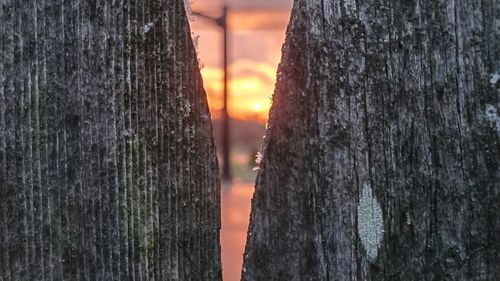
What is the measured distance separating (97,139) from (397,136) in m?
0.45

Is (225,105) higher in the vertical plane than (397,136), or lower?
higher

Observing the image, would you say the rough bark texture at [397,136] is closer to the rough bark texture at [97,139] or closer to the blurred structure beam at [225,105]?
the rough bark texture at [97,139]

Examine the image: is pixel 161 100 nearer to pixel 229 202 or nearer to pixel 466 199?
pixel 466 199

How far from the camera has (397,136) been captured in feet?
3.45

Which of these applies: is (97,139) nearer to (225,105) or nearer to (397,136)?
(397,136)

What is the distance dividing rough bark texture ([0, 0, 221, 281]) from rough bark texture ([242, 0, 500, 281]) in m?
0.18

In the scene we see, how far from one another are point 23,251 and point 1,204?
0.08 meters

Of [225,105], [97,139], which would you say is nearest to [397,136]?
[97,139]

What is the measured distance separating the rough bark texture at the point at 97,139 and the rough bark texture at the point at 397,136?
0.59ft

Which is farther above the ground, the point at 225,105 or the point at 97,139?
the point at 225,105

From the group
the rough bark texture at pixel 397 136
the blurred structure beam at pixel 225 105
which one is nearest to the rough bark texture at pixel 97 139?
A: the rough bark texture at pixel 397 136

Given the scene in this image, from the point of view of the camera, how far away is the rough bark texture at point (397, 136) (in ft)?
3.42

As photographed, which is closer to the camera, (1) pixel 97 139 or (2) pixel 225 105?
(1) pixel 97 139

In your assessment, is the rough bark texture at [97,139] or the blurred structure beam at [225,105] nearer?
the rough bark texture at [97,139]
